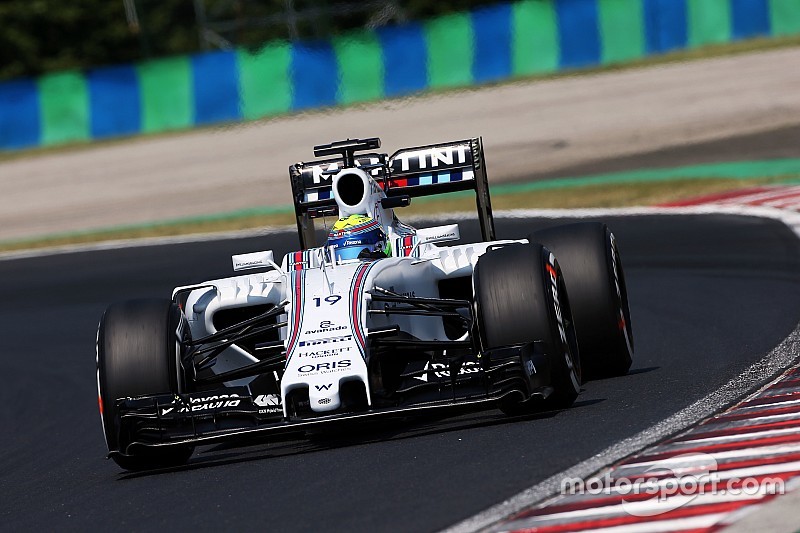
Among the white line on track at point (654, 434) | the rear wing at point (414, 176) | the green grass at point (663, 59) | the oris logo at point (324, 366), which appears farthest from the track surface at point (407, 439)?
the green grass at point (663, 59)

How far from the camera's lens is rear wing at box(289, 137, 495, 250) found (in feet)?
32.3

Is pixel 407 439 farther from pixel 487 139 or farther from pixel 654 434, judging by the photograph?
pixel 487 139

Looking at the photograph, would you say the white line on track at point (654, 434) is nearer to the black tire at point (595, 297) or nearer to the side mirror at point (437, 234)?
the black tire at point (595, 297)

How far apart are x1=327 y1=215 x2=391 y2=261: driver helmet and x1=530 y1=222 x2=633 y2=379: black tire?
980 mm

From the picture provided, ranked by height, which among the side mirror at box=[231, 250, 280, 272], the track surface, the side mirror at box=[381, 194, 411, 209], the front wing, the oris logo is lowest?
the track surface

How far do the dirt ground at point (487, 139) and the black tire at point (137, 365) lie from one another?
15.1 m

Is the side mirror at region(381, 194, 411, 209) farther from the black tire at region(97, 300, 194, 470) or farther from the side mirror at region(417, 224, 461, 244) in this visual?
the black tire at region(97, 300, 194, 470)

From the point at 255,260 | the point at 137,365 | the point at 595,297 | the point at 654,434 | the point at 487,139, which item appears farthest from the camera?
the point at 487,139

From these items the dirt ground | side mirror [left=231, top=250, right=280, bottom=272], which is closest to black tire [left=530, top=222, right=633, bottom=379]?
side mirror [left=231, top=250, right=280, bottom=272]

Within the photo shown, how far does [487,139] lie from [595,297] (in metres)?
19.0

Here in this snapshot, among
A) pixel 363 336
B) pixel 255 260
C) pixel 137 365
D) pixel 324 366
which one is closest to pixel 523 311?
pixel 363 336

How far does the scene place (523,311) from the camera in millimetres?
7562

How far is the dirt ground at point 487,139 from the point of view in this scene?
2417 centimetres

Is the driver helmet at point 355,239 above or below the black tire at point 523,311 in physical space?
above
